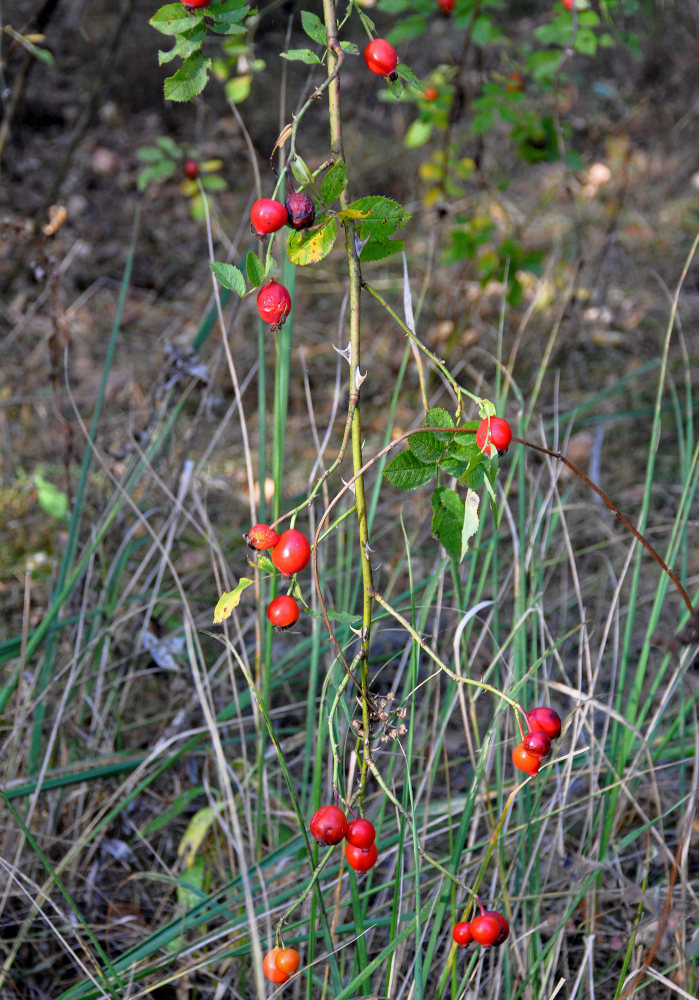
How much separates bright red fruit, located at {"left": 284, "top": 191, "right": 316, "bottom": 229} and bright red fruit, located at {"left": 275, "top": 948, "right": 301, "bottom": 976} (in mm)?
676

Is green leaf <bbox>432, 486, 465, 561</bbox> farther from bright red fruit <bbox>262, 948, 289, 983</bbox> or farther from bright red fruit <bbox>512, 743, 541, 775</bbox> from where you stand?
bright red fruit <bbox>262, 948, 289, 983</bbox>

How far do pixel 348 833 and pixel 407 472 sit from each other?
0.35 meters

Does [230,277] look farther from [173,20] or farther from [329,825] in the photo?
[329,825]

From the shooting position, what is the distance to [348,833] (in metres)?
0.79

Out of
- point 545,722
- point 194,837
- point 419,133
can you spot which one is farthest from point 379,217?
point 419,133

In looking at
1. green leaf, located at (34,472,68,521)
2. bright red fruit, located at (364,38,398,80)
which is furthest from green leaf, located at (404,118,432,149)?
bright red fruit, located at (364,38,398,80)

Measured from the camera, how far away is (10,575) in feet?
5.85

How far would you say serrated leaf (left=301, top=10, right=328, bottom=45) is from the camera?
2.64 feet

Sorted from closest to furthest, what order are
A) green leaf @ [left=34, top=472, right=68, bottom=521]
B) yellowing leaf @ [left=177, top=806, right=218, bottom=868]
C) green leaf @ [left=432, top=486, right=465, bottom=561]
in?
green leaf @ [left=432, top=486, right=465, bottom=561] → yellowing leaf @ [left=177, top=806, right=218, bottom=868] → green leaf @ [left=34, top=472, right=68, bottom=521]

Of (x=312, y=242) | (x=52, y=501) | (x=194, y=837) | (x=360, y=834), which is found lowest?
(x=194, y=837)

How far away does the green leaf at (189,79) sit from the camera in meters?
0.86

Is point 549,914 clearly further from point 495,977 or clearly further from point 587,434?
point 587,434

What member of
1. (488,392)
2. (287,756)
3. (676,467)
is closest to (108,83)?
(488,392)

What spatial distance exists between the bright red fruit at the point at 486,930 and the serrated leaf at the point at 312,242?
65 cm
